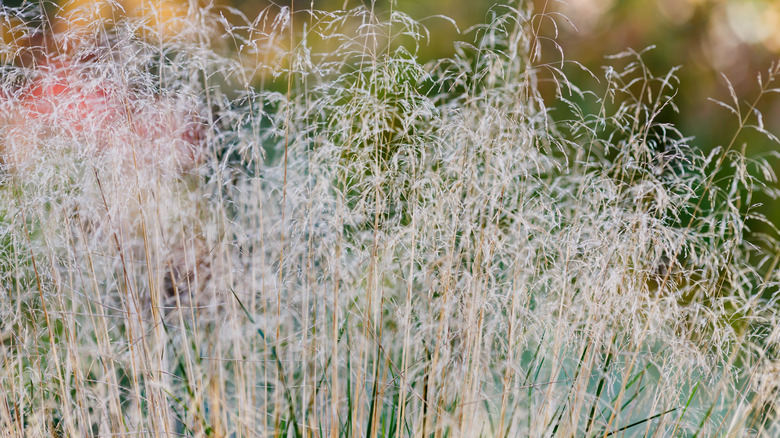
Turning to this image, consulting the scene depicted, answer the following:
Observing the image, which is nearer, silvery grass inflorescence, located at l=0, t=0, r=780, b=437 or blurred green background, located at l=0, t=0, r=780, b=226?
silvery grass inflorescence, located at l=0, t=0, r=780, b=437

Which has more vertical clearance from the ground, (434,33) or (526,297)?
(434,33)

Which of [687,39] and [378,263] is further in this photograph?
[687,39]

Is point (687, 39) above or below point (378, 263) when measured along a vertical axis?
above

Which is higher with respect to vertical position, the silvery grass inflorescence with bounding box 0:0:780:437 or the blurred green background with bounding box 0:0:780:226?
the blurred green background with bounding box 0:0:780:226

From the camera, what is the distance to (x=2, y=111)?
162 cm

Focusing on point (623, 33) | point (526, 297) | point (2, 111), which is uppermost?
point (623, 33)

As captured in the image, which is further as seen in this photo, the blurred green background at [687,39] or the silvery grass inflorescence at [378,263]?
the blurred green background at [687,39]

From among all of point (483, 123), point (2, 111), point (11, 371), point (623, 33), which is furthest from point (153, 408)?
point (623, 33)

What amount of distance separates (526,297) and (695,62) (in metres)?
3.49

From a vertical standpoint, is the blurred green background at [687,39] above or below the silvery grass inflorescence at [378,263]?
above

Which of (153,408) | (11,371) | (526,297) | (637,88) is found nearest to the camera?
(153,408)

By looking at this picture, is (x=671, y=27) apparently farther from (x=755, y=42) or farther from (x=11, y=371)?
(x=11, y=371)

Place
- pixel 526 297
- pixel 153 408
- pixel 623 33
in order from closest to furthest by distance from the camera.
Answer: pixel 153 408, pixel 526 297, pixel 623 33

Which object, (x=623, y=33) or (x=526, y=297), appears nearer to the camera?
(x=526, y=297)
